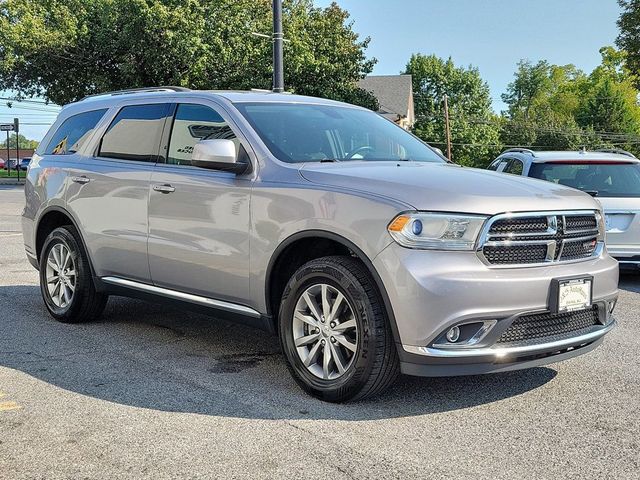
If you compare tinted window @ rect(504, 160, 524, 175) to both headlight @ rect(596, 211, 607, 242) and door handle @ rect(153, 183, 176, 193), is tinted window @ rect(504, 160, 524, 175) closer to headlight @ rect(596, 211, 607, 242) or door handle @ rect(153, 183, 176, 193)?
headlight @ rect(596, 211, 607, 242)

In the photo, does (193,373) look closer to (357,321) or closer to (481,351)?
(357,321)

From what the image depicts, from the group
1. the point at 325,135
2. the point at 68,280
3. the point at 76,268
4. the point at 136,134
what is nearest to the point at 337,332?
the point at 325,135

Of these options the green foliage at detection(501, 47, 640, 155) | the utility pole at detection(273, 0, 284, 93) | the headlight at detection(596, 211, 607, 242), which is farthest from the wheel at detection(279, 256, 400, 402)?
the green foliage at detection(501, 47, 640, 155)

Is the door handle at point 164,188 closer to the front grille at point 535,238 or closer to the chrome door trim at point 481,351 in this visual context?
the chrome door trim at point 481,351

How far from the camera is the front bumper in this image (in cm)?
370

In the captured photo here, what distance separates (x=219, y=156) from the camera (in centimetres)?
461

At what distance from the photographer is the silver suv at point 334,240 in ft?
12.4

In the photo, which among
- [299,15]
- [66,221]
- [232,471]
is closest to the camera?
[232,471]

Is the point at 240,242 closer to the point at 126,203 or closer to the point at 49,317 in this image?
the point at 126,203

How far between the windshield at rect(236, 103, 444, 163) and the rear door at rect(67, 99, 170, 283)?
36.1 inches

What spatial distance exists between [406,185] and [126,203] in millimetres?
2469

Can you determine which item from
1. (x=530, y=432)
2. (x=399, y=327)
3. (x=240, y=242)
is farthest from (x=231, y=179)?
(x=530, y=432)

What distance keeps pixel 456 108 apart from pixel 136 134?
2618 inches

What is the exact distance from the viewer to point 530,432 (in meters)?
3.73
